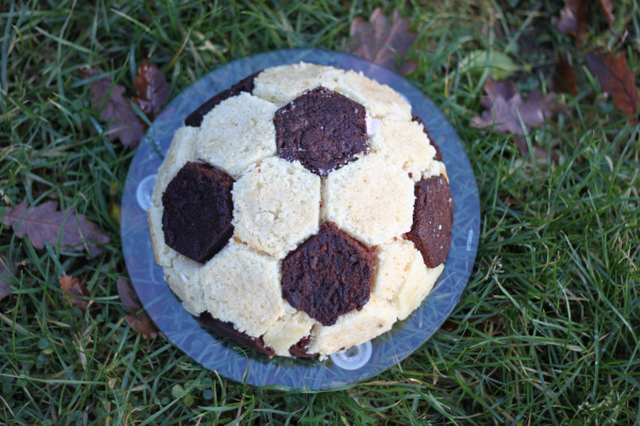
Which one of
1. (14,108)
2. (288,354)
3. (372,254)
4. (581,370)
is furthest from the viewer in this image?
(14,108)

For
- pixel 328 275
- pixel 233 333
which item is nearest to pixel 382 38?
pixel 328 275

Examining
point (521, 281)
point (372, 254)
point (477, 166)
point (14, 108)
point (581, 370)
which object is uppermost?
point (14, 108)

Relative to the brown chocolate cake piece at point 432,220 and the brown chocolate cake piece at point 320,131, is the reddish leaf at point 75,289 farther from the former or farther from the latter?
the brown chocolate cake piece at point 432,220

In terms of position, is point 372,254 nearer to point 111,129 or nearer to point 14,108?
point 111,129

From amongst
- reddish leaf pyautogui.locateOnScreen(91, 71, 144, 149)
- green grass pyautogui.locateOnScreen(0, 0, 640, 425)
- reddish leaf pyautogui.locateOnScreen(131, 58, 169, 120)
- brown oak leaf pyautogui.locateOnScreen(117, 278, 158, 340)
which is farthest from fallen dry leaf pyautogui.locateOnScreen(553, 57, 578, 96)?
brown oak leaf pyautogui.locateOnScreen(117, 278, 158, 340)

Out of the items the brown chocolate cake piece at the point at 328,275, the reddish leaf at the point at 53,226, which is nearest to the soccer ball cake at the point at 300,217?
the brown chocolate cake piece at the point at 328,275

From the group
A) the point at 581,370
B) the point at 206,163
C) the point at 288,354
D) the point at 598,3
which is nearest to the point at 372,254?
the point at 288,354
